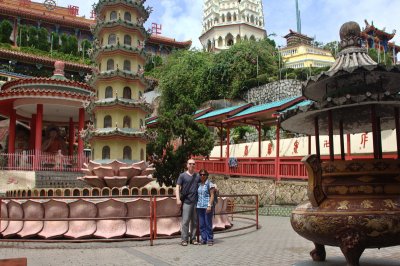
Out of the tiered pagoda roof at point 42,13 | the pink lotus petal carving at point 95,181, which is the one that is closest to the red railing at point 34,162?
the pink lotus petal carving at point 95,181

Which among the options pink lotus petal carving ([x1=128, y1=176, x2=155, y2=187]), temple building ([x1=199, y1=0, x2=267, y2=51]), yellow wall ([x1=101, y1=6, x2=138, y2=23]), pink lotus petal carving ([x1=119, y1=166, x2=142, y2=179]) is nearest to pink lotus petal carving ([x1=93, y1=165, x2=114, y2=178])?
pink lotus petal carving ([x1=119, y1=166, x2=142, y2=179])

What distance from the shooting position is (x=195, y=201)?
8930 mm

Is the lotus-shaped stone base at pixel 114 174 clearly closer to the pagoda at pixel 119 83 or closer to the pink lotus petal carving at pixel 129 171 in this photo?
the pink lotus petal carving at pixel 129 171

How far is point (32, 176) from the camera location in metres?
19.6

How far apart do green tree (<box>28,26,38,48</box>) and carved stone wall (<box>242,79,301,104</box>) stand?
1135 inches

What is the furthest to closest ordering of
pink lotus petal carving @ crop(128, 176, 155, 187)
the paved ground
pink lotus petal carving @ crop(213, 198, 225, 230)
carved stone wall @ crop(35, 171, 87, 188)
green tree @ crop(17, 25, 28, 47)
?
green tree @ crop(17, 25, 28, 47) → carved stone wall @ crop(35, 171, 87, 188) → pink lotus petal carving @ crop(128, 176, 155, 187) → pink lotus petal carving @ crop(213, 198, 225, 230) → the paved ground

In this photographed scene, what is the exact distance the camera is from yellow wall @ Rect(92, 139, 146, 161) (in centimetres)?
1392

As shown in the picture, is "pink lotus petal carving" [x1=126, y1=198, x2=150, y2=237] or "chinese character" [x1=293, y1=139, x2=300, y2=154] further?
"chinese character" [x1=293, y1=139, x2=300, y2=154]

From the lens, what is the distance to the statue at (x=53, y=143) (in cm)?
2505

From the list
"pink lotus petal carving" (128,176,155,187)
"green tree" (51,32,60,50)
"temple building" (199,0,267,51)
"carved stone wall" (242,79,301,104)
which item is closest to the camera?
"pink lotus petal carving" (128,176,155,187)

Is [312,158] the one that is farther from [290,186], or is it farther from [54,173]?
[54,173]

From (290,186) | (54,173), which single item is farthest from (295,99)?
(54,173)

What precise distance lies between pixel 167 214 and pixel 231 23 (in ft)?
204

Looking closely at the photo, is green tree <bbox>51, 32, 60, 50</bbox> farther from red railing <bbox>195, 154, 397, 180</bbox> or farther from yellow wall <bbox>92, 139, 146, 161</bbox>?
yellow wall <bbox>92, 139, 146, 161</bbox>
